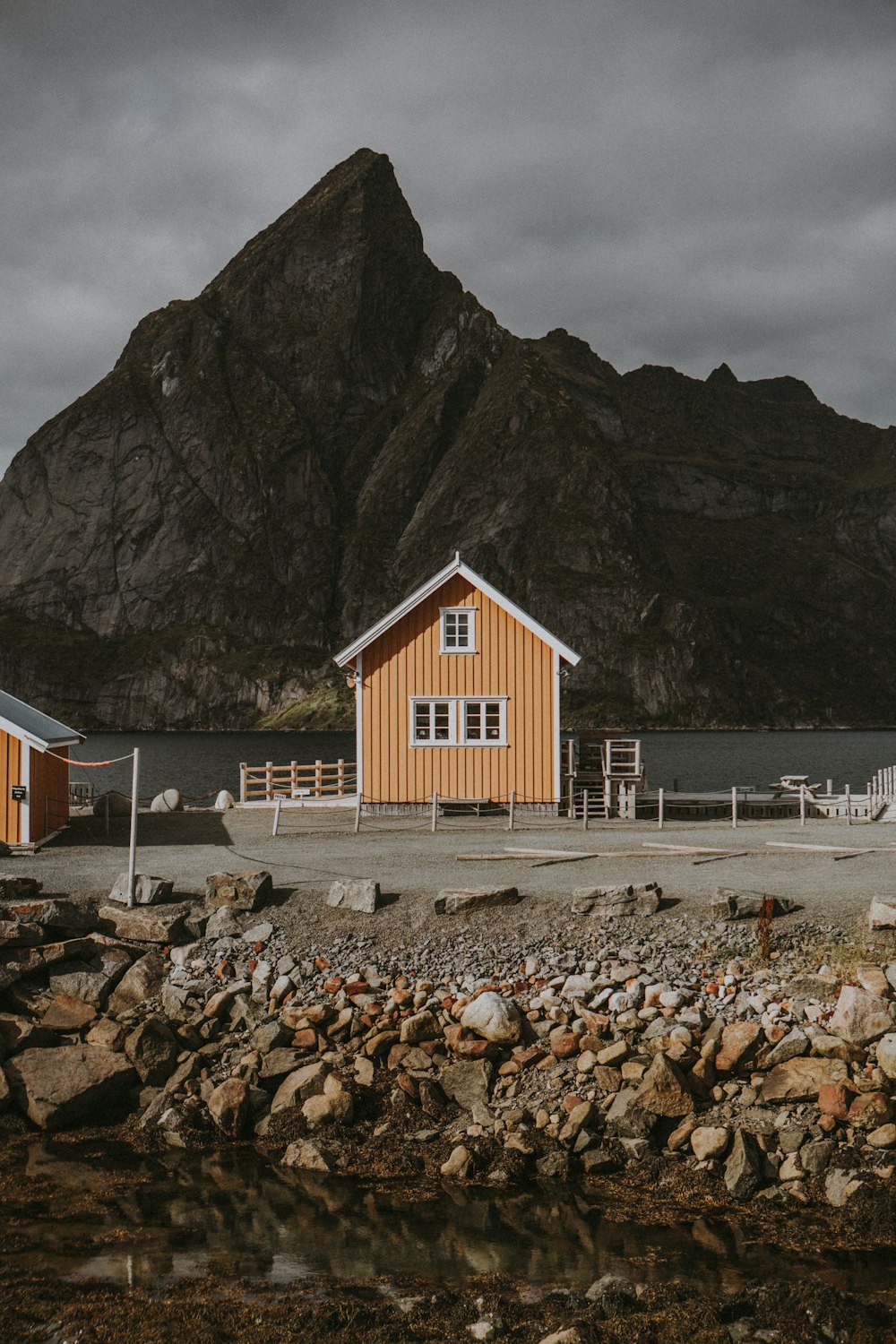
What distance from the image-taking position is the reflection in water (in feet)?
31.4

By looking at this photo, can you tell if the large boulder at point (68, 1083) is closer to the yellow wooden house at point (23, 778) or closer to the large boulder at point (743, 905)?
the large boulder at point (743, 905)

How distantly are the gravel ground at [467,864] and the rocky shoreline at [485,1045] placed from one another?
110cm

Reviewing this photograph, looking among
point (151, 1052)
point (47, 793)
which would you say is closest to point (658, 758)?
point (47, 793)

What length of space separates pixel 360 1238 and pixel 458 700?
74.9ft

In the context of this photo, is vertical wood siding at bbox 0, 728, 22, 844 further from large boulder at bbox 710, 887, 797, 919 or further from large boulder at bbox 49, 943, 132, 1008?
large boulder at bbox 710, 887, 797, 919

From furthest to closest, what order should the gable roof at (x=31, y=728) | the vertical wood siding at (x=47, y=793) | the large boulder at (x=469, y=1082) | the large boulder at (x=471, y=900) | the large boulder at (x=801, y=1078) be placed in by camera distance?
the vertical wood siding at (x=47, y=793)
the gable roof at (x=31, y=728)
the large boulder at (x=471, y=900)
the large boulder at (x=469, y=1082)
the large boulder at (x=801, y=1078)

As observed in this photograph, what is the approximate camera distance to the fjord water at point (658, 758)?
81.4 metres

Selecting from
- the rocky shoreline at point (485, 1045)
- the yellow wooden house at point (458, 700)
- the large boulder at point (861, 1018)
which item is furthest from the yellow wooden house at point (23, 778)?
the large boulder at point (861, 1018)

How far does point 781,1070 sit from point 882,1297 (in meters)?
3.43

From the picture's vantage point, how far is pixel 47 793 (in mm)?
25891

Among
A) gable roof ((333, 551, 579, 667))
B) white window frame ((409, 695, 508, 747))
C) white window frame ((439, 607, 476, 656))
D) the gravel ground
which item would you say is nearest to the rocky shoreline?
the gravel ground

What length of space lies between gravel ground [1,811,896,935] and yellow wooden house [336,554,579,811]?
2.94 meters

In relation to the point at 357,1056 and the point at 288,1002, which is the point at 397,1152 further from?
the point at 288,1002

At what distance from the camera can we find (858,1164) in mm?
11000
